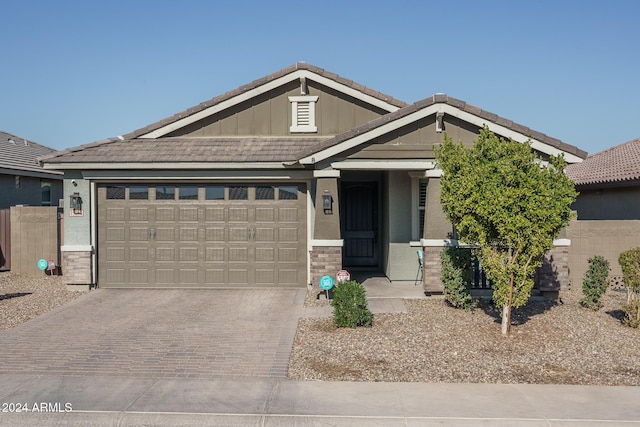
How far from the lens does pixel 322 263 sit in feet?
34.6

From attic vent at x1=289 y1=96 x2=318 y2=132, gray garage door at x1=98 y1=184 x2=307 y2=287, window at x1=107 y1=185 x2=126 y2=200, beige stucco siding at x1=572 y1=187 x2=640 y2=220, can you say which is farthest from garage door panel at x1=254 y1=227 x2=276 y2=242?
beige stucco siding at x1=572 y1=187 x2=640 y2=220

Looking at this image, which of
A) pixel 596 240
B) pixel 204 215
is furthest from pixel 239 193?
pixel 596 240

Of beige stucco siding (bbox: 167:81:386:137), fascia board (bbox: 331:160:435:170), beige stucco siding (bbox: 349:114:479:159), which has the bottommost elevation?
fascia board (bbox: 331:160:435:170)

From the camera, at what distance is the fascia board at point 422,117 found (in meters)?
9.90

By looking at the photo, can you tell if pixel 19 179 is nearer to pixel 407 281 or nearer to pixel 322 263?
pixel 322 263

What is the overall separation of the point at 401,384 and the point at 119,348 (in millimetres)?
4326

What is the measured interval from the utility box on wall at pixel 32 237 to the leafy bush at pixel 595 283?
13.5m

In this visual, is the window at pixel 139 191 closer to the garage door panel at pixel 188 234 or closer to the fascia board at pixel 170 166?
the fascia board at pixel 170 166

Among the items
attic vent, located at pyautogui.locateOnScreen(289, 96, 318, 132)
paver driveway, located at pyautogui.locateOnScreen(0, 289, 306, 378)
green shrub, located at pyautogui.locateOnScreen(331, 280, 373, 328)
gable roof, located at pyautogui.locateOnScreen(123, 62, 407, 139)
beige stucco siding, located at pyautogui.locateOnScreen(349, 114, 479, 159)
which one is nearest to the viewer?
paver driveway, located at pyautogui.locateOnScreen(0, 289, 306, 378)

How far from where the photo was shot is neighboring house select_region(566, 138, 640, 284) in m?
11.9

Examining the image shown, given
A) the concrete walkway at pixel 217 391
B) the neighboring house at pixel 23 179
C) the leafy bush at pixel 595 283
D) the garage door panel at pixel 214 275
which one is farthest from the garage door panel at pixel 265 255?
the neighboring house at pixel 23 179

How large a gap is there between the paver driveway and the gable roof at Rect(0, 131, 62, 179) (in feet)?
29.2

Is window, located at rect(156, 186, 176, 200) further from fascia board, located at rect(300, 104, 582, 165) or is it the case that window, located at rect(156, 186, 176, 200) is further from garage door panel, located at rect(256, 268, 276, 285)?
fascia board, located at rect(300, 104, 582, 165)

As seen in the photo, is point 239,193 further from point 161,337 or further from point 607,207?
point 607,207
